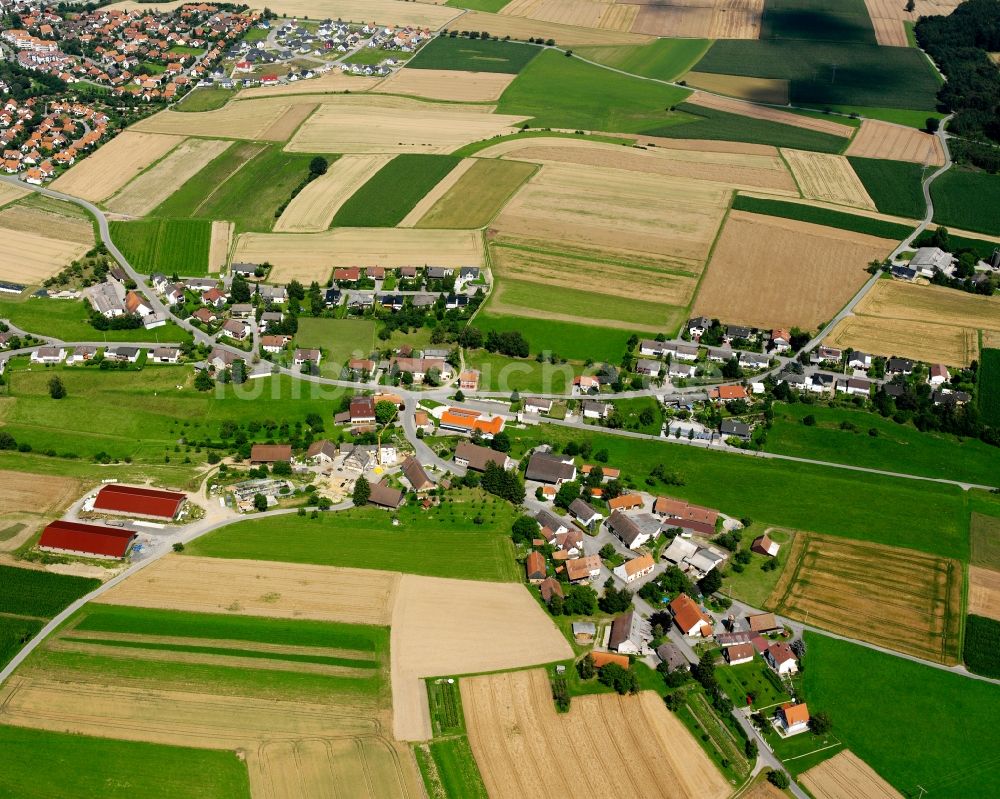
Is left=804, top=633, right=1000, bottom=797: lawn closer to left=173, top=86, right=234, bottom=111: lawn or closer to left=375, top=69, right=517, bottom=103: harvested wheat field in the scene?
left=375, top=69, right=517, bottom=103: harvested wheat field

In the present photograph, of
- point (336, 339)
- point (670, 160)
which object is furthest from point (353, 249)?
point (670, 160)

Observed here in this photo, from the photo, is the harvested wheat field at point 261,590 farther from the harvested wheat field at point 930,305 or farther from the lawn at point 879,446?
the harvested wheat field at point 930,305

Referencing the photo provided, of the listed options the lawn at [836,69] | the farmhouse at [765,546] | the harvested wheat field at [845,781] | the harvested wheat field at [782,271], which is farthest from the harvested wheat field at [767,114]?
the harvested wheat field at [845,781]

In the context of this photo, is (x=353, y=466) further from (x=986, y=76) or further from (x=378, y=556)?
(x=986, y=76)

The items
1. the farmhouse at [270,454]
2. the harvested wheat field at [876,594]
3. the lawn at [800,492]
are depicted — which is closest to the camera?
the harvested wheat field at [876,594]

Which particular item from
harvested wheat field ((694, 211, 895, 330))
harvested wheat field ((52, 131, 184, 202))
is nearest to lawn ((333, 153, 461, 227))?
harvested wheat field ((52, 131, 184, 202))

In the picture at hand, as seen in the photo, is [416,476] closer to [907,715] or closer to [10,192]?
[907,715]

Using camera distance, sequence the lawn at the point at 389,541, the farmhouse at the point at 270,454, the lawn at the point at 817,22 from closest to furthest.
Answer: the lawn at the point at 389,541 → the farmhouse at the point at 270,454 → the lawn at the point at 817,22
